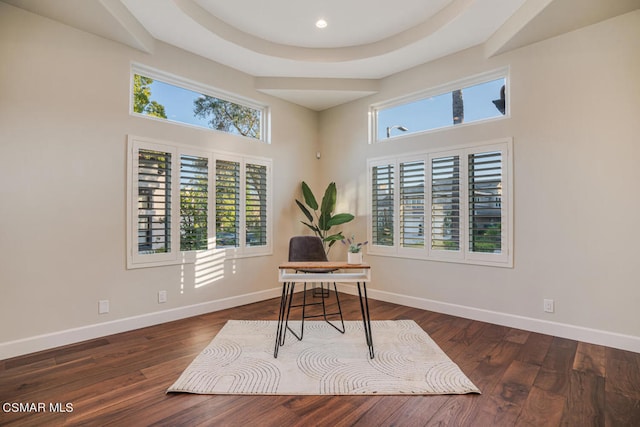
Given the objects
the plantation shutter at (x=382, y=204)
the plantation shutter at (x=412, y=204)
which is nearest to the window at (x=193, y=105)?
the plantation shutter at (x=382, y=204)

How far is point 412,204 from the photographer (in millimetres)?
4316

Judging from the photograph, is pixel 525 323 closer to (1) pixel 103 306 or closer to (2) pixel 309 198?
(2) pixel 309 198

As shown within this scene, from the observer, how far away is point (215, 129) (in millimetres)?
4195

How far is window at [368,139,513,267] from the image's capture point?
357 centimetres

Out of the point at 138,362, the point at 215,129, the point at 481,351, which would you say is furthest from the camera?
the point at 215,129

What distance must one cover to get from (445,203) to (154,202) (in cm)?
349

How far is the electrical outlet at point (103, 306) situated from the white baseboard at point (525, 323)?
336 centimetres

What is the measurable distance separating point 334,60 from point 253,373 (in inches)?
146

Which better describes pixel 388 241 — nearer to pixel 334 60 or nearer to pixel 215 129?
pixel 334 60

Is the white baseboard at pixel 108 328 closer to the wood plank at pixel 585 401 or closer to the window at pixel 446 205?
the window at pixel 446 205

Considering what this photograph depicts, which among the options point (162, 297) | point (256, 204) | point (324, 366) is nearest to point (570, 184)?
point (324, 366)

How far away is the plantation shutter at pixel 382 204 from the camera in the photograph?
179 inches

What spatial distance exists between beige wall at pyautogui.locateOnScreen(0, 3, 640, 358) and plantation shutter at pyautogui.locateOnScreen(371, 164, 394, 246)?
1043 millimetres

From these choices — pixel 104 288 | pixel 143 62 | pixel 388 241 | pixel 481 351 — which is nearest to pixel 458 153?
pixel 388 241
